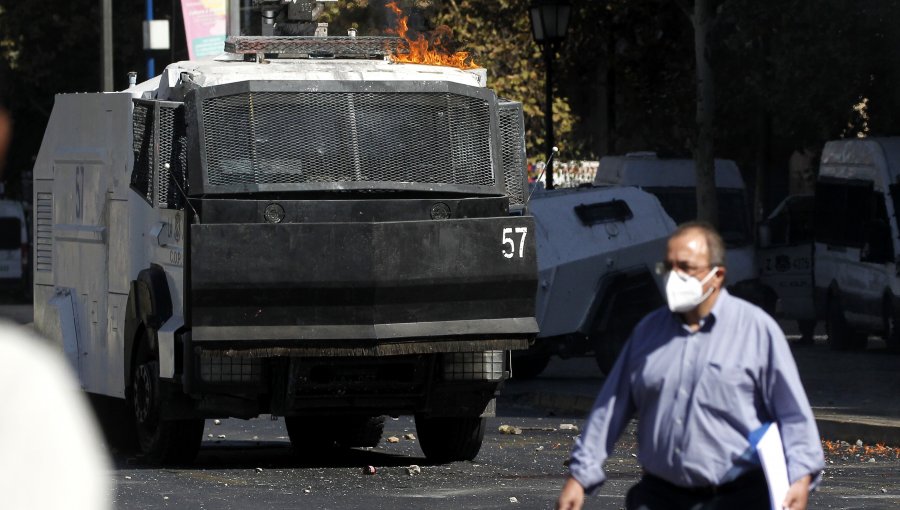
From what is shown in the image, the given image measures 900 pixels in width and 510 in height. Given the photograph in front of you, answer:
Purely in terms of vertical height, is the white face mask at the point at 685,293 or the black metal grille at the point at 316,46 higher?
the black metal grille at the point at 316,46

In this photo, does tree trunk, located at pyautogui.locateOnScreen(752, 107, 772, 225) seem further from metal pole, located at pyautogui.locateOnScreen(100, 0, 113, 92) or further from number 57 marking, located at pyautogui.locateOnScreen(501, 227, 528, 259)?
number 57 marking, located at pyautogui.locateOnScreen(501, 227, 528, 259)

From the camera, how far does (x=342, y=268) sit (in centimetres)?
1237

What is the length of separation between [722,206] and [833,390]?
9.17m

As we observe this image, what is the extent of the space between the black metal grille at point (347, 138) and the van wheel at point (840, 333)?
13245 millimetres

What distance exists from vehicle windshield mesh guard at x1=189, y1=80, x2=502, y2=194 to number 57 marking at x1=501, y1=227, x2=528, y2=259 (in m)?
0.36

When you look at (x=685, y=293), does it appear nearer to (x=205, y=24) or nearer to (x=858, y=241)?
(x=858, y=241)

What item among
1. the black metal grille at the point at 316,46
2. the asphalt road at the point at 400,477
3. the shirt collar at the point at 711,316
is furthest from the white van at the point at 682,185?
the shirt collar at the point at 711,316

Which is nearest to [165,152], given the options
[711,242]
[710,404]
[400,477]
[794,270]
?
[400,477]

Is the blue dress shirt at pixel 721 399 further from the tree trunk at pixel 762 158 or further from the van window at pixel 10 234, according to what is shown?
the van window at pixel 10 234

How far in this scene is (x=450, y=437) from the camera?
44.8ft

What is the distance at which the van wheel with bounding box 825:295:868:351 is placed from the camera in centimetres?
2533

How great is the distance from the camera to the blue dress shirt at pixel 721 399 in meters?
5.98

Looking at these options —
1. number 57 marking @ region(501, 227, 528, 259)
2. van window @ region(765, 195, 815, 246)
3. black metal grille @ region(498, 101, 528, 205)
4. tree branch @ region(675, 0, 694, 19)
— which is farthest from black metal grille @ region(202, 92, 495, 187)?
tree branch @ region(675, 0, 694, 19)

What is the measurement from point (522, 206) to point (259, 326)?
200cm
